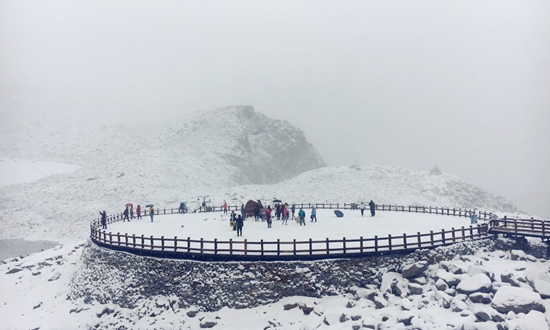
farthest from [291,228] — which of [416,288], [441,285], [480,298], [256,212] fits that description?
[480,298]

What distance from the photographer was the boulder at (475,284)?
642 inches

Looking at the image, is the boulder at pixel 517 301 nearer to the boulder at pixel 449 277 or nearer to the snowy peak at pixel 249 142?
the boulder at pixel 449 277

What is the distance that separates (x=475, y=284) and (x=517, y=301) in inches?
69.0

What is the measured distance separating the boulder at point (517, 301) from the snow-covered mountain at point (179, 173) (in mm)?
40516

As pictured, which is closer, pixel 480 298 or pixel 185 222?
pixel 480 298

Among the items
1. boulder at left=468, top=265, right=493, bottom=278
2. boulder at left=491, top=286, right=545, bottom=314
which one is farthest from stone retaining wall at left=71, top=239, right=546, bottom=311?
boulder at left=491, top=286, right=545, bottom=314

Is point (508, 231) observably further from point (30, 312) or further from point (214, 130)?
point (214, 130)

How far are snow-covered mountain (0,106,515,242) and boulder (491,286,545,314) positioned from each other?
40.5 meters

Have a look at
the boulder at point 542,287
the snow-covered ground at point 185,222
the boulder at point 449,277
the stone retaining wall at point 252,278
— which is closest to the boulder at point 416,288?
the snow-covered ground at point 185,222

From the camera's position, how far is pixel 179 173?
225 ft

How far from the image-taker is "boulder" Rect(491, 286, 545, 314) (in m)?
15.1

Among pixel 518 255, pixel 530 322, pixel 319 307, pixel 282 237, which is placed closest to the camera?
pixel 530 322

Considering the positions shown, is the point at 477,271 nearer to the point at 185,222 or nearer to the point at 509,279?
the point at 509,279

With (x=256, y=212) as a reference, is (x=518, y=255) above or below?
below
